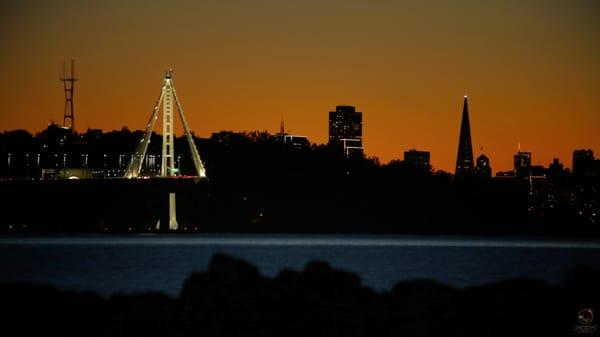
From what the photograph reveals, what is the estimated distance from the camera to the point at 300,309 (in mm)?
24906

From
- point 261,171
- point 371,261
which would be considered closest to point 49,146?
point 261,171

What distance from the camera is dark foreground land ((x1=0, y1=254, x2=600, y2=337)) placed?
23.9 meters

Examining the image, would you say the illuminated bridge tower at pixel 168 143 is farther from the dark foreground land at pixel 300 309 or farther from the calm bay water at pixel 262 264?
the dark foreground land at pixel 300 309

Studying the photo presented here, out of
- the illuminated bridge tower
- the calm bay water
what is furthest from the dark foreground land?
the illuminated bridge tower

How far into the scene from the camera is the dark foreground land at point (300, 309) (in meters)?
23.9

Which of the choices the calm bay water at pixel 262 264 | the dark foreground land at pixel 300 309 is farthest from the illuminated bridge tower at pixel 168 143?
the dark foreground land at pixel 300 309

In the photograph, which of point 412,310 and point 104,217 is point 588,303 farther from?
point 104,217

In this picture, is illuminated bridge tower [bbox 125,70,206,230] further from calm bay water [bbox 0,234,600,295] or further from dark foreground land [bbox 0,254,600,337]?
dark foreground land [bbox 0,254,600,337]

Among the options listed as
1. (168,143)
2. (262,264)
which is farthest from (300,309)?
(168,143)

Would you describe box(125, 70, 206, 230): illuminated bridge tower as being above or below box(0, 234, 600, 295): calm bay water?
above

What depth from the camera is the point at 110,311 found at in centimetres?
2492

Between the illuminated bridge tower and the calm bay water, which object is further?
the illuminated bridge tower

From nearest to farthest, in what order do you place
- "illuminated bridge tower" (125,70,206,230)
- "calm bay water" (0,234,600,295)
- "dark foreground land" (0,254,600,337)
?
"dark foreground land" (0,254,600,337), "calm bay water" (0,234,600,295), "illuminated bridge tower" (125,70,206,230)

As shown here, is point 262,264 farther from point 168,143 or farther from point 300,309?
point 300,309
